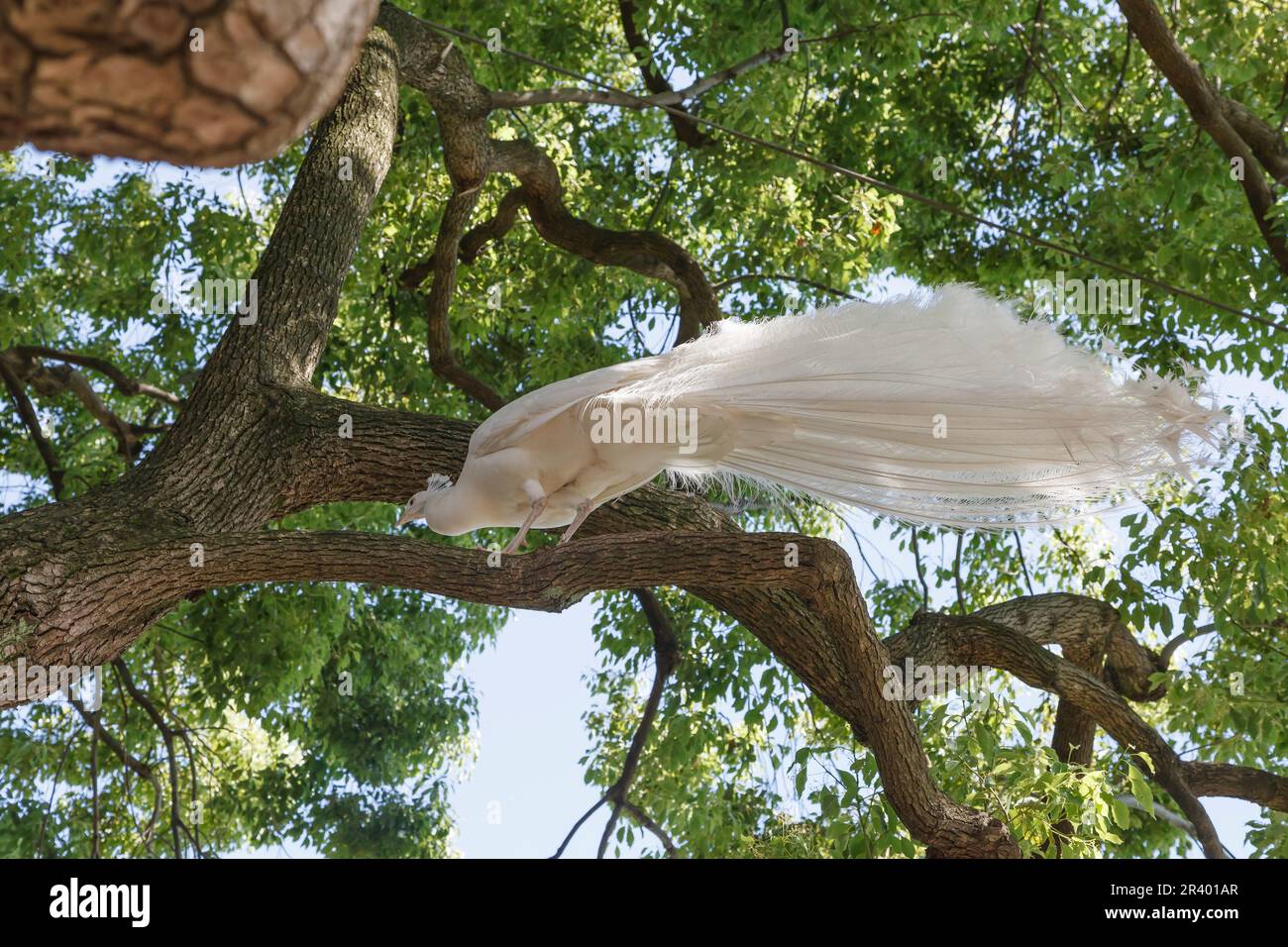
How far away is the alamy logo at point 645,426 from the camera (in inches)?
131

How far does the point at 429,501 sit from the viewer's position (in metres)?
3.94

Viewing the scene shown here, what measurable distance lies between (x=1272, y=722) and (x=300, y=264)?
14.5ft

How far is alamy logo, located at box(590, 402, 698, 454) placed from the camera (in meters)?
3.34

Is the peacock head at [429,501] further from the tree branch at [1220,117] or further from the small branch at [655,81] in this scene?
the small branch at [655,81]

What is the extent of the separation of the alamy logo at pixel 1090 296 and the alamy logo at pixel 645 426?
12.3 ft

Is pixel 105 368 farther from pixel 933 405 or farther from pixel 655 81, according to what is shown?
pixel 933 405

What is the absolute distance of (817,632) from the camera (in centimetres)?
430

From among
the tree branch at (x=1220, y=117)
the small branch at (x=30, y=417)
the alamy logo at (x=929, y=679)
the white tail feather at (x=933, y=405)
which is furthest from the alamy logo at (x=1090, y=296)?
the small branch at (x=30, y=417)
